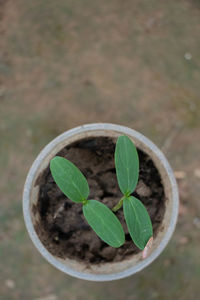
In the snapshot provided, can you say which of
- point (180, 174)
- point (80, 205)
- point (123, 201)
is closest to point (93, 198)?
point (80, 205)

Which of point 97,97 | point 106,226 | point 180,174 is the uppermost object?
point 106,226

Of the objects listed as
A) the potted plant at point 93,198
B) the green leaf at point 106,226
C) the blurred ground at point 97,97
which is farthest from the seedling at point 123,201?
the blurred ground at point 97,97

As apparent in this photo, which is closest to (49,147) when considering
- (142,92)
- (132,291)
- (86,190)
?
(86,190)

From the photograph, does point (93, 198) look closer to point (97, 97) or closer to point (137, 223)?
point (137, 223)

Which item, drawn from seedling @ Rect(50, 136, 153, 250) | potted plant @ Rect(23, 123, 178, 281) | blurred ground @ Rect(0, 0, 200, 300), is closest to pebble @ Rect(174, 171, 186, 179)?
blurred ground @ Rect(0, 0, 200, 300)

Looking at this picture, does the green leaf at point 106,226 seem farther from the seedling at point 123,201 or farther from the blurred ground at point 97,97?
the blurred ground at point 97,97

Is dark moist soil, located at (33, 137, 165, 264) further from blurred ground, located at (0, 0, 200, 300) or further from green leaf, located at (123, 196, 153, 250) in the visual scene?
blurred ground, located at (0, 0, 200, 300)
